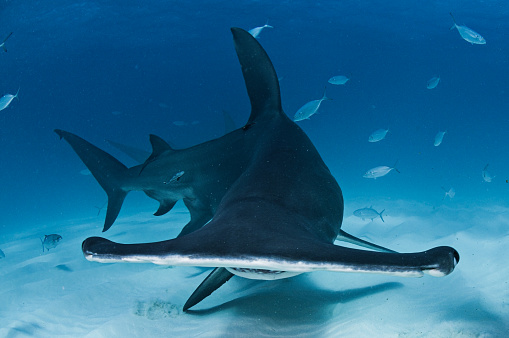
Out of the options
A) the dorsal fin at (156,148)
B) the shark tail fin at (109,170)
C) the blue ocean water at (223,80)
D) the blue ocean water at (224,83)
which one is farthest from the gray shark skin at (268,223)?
the blue ocean water at (223,80)

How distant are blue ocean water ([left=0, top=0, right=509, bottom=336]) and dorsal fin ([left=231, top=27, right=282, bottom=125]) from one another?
8262 millimetres

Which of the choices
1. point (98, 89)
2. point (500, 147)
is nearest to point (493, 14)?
point (98, 89)

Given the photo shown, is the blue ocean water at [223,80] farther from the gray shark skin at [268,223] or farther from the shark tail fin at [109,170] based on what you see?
the gray shark skin at [268,223]

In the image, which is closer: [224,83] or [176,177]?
[176,177]

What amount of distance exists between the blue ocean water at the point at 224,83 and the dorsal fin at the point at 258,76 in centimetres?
826

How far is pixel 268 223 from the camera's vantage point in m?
1.41

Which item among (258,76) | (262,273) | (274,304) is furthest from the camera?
(258,76)

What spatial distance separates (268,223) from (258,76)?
7.32 feet

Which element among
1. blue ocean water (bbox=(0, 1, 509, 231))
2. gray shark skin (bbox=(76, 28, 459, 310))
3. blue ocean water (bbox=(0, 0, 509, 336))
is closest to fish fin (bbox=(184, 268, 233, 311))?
gray shark skin (bbox=(76, 28, 459, 310))

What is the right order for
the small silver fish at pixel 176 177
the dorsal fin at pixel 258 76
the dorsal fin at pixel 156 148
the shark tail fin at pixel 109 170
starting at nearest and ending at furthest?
the dorsal fin at pixel 258 76 < the small silver fish at pixel 176 177 < the dorsal fin at pixel 156 148 < the shark tail fin at pixel 109 170

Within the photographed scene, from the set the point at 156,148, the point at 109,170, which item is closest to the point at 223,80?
the point at 109,170

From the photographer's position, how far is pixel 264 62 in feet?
10.3

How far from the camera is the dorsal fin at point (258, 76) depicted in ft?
10.2

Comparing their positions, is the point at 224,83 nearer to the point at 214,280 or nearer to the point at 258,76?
the point at 258,76
